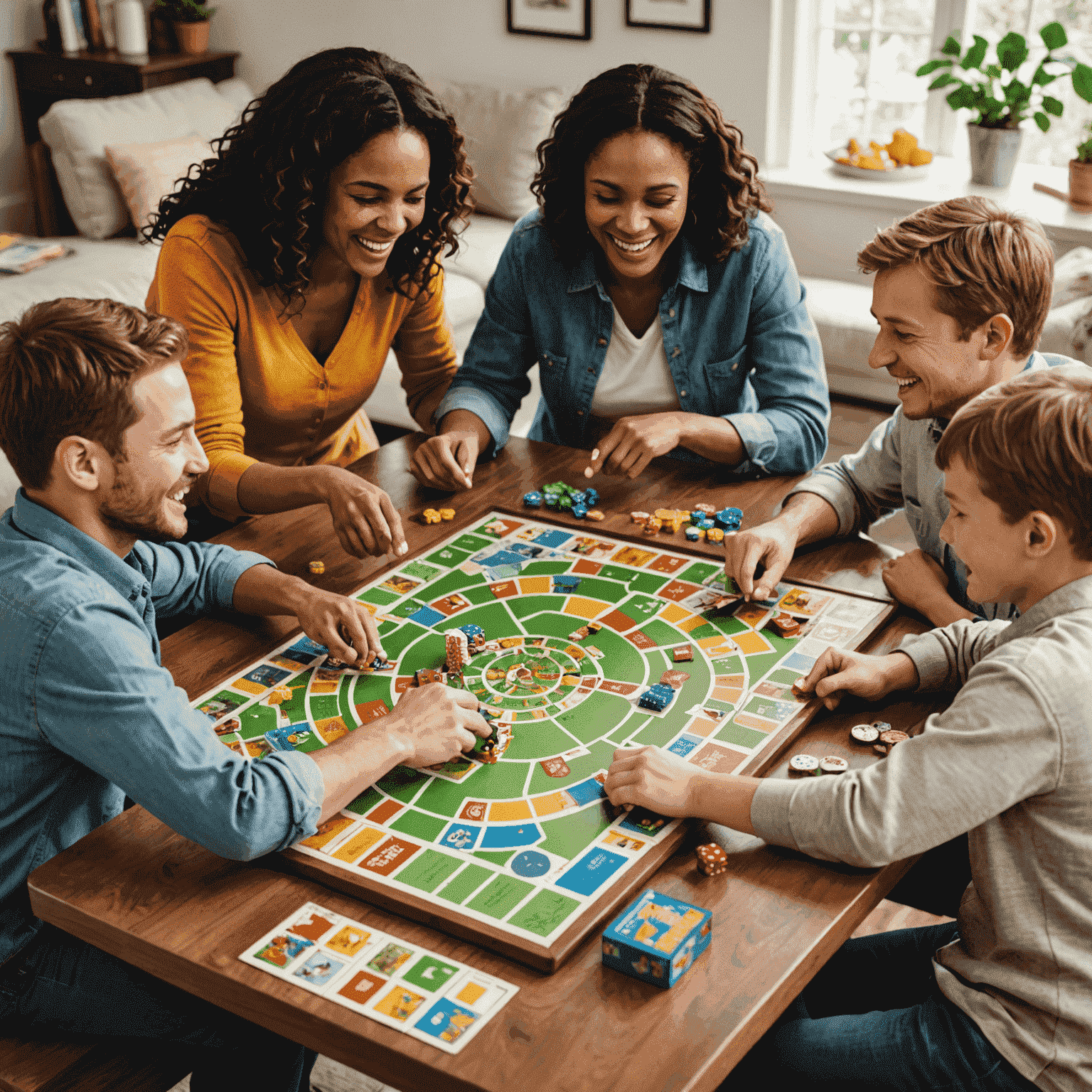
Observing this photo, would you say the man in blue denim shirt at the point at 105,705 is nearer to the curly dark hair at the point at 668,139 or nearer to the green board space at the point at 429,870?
the green board space at the point at 429,870

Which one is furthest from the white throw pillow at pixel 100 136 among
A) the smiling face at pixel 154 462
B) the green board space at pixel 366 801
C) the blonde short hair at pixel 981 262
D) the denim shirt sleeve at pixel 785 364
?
the green board space at pixel 366 801

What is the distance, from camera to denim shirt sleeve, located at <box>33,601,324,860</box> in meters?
1.28

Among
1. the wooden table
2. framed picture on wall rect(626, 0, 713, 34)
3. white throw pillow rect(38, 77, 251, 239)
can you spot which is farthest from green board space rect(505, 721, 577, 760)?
white throw pillow rect(38, 77, 251, 239)

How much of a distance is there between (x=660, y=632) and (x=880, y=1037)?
608 mm

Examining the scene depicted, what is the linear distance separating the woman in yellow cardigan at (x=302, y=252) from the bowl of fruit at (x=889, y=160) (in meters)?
2.95

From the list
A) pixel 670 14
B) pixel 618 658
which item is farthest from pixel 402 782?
pixel 670 14

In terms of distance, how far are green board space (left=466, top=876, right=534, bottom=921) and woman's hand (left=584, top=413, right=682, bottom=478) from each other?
3.37 ft

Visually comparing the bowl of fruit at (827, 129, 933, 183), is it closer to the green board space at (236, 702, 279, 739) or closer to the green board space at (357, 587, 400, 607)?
the green board space at (357, 587, 400, 607)

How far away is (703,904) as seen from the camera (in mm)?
1258

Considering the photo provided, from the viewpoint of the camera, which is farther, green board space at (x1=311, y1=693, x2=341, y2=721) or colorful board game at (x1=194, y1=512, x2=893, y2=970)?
green board space at (x1=311, y1=693, x2=341, y2=721)

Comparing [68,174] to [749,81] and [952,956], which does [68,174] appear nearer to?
[749,81]

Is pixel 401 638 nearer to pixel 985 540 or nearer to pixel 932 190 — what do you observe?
pixel 985 540

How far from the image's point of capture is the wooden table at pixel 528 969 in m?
1.08

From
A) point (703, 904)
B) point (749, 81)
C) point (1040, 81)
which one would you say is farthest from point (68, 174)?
point (703, 904)
